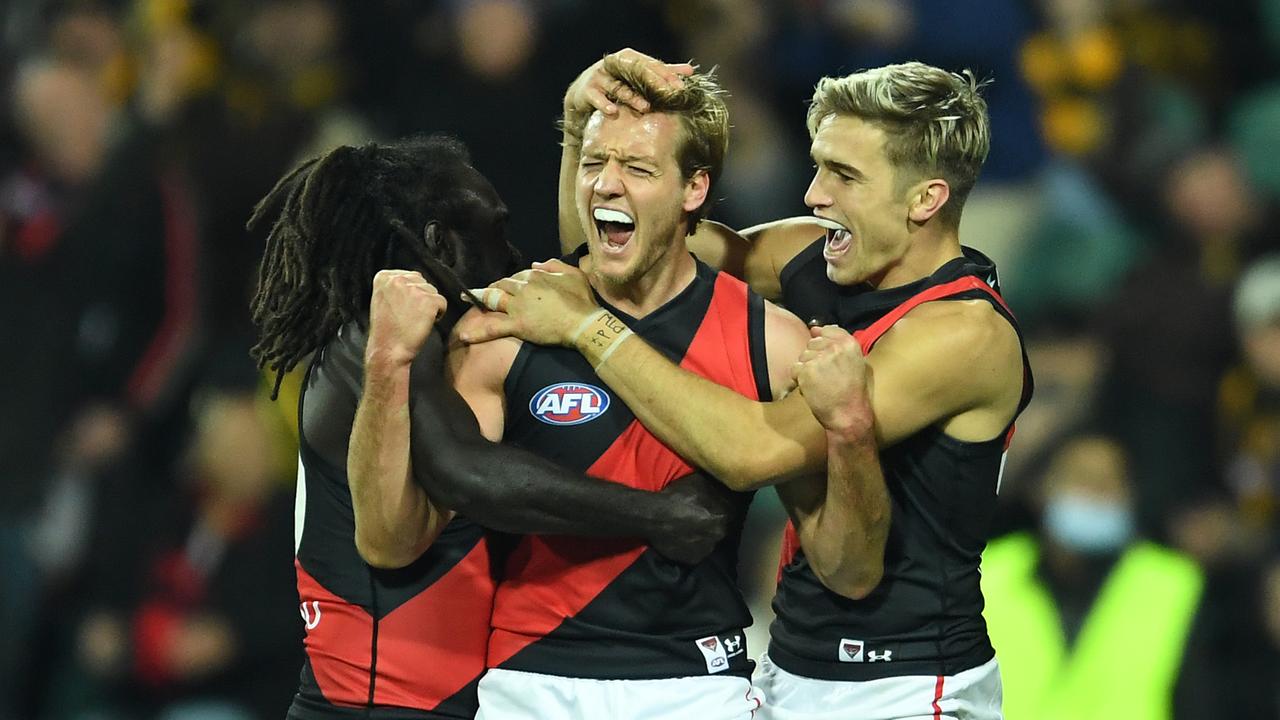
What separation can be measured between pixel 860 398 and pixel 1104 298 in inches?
163

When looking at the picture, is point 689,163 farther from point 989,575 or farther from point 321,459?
point 989,575

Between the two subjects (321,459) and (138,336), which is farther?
(138,336)

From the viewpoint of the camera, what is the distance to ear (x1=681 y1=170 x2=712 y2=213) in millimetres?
4008

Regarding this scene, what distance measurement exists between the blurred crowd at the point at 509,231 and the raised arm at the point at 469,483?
325 cm

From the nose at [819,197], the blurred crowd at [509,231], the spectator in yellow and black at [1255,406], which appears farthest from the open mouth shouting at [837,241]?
the spectator in yellow and black at [1255,406]

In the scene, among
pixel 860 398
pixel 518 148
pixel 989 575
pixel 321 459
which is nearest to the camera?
pixel 860 398

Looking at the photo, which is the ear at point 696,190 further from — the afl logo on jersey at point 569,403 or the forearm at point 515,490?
the forearm at point 515,490

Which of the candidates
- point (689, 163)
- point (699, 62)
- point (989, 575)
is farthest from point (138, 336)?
point (689, 163)

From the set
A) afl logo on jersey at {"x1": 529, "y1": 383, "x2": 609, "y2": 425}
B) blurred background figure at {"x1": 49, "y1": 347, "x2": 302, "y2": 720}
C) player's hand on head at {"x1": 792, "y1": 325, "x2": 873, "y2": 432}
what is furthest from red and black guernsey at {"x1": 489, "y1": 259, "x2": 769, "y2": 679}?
blurred background figure at {"x1": 49, "y1": 347, "x2": 302, "y2": 720}

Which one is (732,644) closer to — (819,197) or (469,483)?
(469,483)

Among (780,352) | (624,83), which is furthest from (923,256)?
(624,83)

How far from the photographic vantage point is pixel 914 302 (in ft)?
13.5

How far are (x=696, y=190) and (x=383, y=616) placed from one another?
3.74 ft

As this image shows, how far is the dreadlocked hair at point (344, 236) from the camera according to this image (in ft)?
13.3
